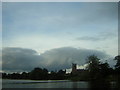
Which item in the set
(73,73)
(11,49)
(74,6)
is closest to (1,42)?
(11,49)

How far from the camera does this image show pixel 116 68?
3480 millimetres

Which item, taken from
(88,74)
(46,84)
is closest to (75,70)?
(88,74)

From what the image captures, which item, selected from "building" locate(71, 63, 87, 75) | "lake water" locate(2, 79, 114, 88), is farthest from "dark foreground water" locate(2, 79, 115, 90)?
"building" locate(71, 63, 87, 75)

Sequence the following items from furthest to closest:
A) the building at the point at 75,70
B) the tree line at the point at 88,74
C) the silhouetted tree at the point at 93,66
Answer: the silhouetted tree at the point at 93,66
the building at the point at 75,70
the tree line at the point at 88,74

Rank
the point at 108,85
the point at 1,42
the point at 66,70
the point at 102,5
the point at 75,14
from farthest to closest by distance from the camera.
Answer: the point at 108,85 < the point at 66,70 < the point at 75,14 < the point at 102,5 < the point at 1,42

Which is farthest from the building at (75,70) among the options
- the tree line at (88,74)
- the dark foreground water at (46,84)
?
the dark foreground water at (46,84)

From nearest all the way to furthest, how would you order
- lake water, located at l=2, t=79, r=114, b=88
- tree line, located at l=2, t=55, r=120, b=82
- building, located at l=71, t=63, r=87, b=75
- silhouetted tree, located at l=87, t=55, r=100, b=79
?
lake water, located at l=2, t=79, r=114, b=88
tree line, located at l=2, t=55, r=120, b=82
building, located at l=71, t=63, r=87, b=75
silhouetted tree, located at l=87, t=55, r=100, b=79

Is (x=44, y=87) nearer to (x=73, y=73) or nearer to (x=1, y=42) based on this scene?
(x=73, y=73)

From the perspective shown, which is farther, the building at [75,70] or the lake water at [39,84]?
the building at [75,70]

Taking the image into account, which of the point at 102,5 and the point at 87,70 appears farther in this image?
the point at 87,70

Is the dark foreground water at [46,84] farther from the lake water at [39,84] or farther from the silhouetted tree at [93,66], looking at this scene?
the silhouetted tree at [93,66]

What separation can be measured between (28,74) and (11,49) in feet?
1.50

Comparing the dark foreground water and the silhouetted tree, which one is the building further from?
the silhouetted tree

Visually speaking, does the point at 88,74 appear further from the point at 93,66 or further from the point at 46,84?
the point at 46,84
